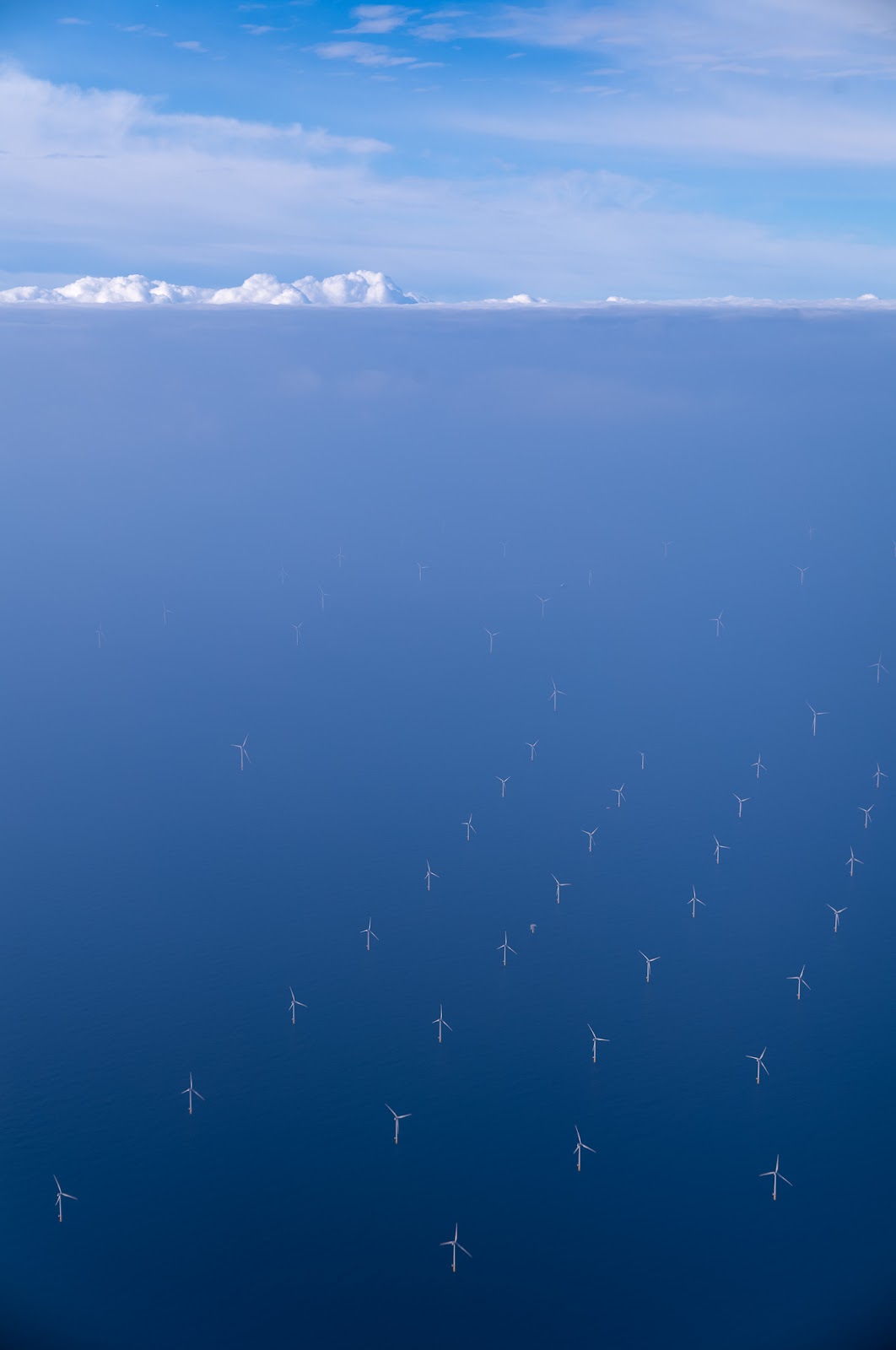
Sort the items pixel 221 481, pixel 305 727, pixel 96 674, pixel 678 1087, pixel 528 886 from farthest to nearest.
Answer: pixel 221 481
pixel 96 674
pixel 305 727
pixel 528 886
pixel 678 1087

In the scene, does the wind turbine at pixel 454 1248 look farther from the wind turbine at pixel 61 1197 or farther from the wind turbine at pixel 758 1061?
the wind turbine at pixel 758 1061

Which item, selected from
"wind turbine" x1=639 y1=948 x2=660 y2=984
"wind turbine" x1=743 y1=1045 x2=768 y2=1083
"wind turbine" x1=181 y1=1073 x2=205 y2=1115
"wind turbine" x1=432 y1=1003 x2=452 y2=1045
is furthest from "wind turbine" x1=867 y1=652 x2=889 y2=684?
"wind turbine" x1=181 y1=1073 x2=205 y2=1115

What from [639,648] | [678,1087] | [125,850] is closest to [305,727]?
[125,850]

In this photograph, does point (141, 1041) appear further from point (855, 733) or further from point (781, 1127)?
point (855, 733)

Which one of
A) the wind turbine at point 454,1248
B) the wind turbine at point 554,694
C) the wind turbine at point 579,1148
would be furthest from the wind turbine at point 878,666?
the wind turbine at point 454,1248

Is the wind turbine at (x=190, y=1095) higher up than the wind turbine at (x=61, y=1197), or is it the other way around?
the wind turbine at (x=190, y=1095)

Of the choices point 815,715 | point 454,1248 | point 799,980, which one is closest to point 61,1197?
point 454,1248

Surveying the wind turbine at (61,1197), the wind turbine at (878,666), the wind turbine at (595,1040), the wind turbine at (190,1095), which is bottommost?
the wind turbine at (61,1197)

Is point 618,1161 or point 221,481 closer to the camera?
point 618,1161
